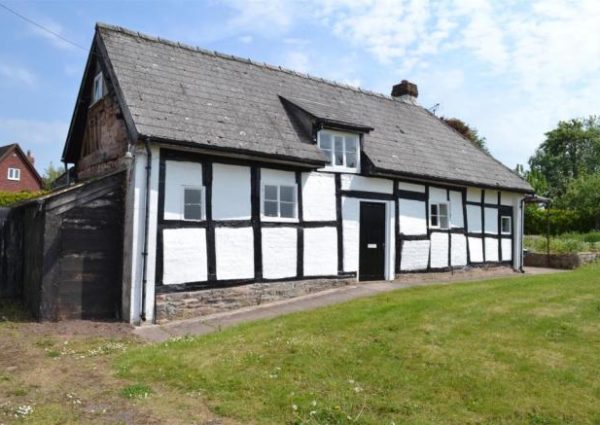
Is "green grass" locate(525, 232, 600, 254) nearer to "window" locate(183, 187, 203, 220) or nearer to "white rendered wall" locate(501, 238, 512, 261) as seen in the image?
"white rendered wall" locate(501, 238, 512, 261)

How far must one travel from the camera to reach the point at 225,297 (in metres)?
11.8

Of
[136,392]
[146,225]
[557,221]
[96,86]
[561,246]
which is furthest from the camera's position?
[557,221]

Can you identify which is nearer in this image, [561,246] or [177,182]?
[177,182]

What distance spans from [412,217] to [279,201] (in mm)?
5030

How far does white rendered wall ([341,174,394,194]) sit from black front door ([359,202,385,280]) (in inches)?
17.7

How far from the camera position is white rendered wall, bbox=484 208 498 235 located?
60.8 feet

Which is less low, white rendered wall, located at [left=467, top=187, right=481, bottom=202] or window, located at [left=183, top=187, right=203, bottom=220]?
white rendered wall, located at [left=467, top=187, right=481, bottom=202]

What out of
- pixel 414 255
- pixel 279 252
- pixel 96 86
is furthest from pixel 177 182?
pixel 414 255

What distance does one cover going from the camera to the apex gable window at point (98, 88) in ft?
44.5

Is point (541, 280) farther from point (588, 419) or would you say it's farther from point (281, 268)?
point (588, 419)

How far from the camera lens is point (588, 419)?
510 cm

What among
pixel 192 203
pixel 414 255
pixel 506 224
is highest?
pixel 192 203

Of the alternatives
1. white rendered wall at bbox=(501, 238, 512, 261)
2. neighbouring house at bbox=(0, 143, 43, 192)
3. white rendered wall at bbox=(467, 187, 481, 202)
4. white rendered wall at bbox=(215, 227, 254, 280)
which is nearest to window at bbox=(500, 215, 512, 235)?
white rendered wall at bbox=(501, 238, 512, 261)

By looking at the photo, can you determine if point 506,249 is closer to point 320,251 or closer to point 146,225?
point 320,251
